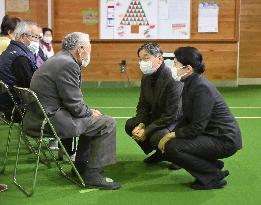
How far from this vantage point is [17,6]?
34.7 feet

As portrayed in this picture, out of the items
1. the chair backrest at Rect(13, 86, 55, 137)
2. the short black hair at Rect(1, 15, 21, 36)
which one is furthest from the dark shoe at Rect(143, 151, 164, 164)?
the short black hair at Rect(1, 15, 21, 36)

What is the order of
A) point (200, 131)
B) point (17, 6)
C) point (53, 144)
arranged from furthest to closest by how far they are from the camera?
point (17, 6) < point (53, 144) < point (200, 131)

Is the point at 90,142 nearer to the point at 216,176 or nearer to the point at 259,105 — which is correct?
the point at 216,176

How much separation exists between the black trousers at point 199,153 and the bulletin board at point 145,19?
22.7ft

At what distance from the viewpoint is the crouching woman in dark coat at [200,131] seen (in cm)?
397

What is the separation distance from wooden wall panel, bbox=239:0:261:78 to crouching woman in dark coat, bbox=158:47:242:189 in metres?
7.48

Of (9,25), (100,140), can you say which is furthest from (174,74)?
(9,25)

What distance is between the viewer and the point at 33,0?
10.6 metres

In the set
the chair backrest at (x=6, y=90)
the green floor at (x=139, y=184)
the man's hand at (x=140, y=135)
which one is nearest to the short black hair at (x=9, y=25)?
the green floor at (x=139, y=184)

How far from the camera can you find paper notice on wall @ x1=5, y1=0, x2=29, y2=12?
34.6 feet

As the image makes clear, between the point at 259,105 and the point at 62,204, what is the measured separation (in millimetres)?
5519

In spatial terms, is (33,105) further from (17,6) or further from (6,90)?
(17,6)

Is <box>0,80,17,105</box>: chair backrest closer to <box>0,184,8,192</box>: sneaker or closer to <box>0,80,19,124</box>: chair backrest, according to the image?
<box>0,80,19,124</box>: chair backrest

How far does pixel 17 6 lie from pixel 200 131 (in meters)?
7.48
